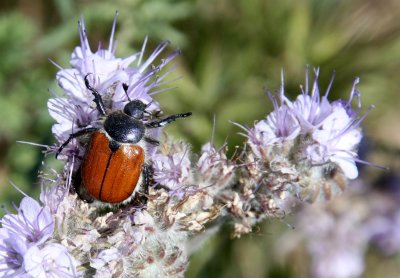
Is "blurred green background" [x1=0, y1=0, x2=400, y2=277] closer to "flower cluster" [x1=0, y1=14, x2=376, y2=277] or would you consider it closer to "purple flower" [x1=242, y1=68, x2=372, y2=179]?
"flower cluster" [x1=0, y1=14, x2=376, y2=277]

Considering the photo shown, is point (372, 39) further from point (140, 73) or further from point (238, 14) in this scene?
point (140, 73)

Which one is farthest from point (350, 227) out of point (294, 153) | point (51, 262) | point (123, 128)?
point (51, 262)

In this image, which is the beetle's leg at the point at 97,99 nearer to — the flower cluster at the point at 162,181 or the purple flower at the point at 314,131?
the flower cluster at the point at 162,181

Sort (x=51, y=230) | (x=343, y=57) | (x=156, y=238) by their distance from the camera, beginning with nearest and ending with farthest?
1. (x=51, y=230)
2. (x=156, y=238)
3. (x=343, y=57)

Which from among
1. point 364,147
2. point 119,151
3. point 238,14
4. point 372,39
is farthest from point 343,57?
point 119,151

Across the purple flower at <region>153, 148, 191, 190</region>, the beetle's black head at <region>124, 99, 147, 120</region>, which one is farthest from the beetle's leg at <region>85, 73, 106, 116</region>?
the purple flower at <region>153, 148, 191, 190</region>

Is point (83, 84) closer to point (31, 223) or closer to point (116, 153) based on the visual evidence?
point (116, 153)
